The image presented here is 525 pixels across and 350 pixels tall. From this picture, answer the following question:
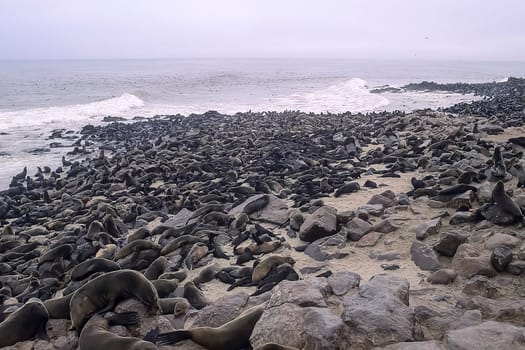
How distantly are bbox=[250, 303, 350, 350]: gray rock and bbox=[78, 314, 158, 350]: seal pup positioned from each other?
1078 millimetres

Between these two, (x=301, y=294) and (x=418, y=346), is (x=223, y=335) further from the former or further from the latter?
(x=418, y=346)

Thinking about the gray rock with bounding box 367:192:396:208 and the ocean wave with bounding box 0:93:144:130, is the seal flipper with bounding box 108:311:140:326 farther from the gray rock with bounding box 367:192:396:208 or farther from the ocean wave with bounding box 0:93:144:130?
the ocean wave with bounding box 0:93:144:130

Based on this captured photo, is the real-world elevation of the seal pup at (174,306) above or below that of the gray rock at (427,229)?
below

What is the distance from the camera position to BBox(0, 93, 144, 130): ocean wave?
3117cm

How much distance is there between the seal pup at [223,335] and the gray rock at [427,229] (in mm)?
3312

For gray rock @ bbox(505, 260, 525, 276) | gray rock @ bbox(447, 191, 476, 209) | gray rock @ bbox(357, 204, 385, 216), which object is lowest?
gray rock @ bbox(357, 204, 385, 216)

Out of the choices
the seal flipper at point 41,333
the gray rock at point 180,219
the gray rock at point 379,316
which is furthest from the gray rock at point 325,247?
the seal flipper at point 41,333

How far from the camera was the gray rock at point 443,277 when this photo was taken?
212 inches

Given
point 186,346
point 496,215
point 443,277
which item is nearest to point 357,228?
point 496,215

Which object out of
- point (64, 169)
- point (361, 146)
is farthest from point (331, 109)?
point (64, 169)

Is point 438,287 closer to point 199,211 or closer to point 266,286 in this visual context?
point 266,286

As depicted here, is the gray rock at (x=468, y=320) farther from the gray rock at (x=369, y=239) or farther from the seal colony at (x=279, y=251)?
the gray rock at (x=369, y=239)

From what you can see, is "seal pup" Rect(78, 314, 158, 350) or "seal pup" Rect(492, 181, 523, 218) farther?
"seal pup" Rect(492, 181, 523, 218)

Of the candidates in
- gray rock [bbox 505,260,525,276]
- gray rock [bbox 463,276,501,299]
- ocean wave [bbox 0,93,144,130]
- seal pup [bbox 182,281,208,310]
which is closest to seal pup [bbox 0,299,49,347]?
seal pup [bbox 182,281,208,310]
